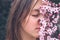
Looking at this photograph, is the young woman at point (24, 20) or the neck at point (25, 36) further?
the neck at point (25, 36)

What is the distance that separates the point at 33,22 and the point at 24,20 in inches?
2.8

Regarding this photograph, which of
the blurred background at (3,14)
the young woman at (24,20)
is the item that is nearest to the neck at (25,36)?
the young woman at (24,20)

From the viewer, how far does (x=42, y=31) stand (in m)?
1.33

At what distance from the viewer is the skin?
53.0 inches

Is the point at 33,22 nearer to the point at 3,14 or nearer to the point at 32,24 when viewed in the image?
the point at 32,24

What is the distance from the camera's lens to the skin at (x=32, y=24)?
1.35 meters

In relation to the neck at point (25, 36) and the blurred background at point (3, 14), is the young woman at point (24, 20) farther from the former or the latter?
the blurred background at point (3, 14)

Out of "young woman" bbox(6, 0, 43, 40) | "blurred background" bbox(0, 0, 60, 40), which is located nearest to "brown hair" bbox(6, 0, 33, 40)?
"young woman" bbox(6, 0, 43, 40)

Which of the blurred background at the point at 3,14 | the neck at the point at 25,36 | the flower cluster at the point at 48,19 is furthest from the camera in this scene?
the blurred background at the point at 3,14

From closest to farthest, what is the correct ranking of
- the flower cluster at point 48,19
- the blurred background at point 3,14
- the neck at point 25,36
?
the flower cluster at point 48,19, the neck at point 25,36, the blurred background at point 3,14

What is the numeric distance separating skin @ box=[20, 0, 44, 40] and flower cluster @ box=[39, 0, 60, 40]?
0.03m

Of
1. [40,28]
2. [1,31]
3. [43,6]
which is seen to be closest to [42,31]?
[40,28]

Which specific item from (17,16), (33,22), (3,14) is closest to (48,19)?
(33,22)

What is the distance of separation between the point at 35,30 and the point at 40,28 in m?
0.04
